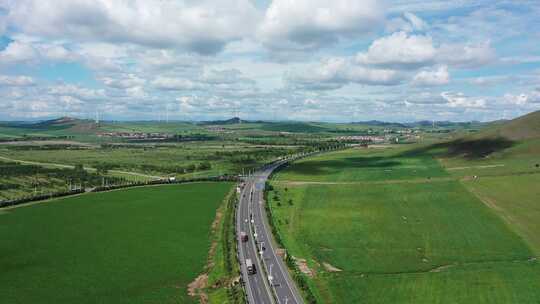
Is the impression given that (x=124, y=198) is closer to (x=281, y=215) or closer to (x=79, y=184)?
(x=79, y=184)

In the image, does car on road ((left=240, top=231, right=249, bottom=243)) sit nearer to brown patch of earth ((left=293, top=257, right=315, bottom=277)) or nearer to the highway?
the highway

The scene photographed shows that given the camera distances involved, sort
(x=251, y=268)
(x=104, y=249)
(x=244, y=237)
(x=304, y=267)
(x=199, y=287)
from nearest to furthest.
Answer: (x=199, y=287) < (x=251, y=268) < (x=304, y=267) < (x=104, y=249) < (x=244, y=237)

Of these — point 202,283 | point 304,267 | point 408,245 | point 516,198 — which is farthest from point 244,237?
point 516,198

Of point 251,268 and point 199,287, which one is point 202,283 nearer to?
point 199,287

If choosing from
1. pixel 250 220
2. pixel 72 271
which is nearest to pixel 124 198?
pixel 250 220

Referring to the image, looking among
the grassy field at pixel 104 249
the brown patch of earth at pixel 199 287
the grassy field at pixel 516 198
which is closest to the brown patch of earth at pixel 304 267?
the brown patch of earth at pixel 199 287

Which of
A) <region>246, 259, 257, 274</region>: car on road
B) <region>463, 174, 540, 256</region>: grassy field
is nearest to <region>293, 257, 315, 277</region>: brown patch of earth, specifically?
<region>246, 259, 257, 274</region>: car on road
